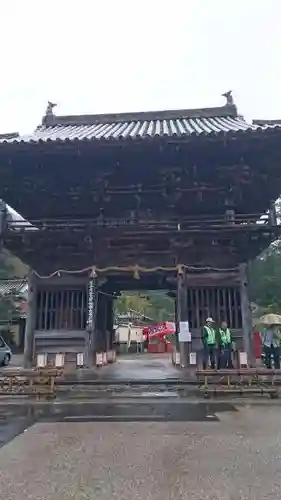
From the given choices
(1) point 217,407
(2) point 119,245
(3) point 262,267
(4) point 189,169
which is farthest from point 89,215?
(3) point 262,267

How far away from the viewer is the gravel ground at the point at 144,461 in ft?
12.3

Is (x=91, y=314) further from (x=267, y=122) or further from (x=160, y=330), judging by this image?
(x=160, y=330)

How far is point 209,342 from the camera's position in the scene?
37.6ft

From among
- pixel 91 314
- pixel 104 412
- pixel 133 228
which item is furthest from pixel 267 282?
pixel 104 412

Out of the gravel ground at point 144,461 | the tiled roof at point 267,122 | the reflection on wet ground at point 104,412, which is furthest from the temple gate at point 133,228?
the gravel ground at point 144,461

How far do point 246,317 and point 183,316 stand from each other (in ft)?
5.77

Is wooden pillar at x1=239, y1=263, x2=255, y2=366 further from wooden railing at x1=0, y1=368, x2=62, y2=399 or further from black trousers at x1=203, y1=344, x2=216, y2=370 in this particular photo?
wooden railing at x1=0, y1=368, x2=62, y2=399

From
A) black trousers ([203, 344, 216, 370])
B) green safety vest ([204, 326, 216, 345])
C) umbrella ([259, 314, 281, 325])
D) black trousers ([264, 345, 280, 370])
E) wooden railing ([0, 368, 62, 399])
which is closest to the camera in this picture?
wooden railing ([0, 368, 62, 399])

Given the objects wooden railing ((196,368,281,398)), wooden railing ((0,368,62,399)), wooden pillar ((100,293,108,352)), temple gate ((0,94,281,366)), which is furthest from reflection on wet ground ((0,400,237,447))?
wooden pillar ((100,293,108,352))

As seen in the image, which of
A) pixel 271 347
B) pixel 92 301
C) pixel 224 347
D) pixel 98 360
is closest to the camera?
pixel 224 347

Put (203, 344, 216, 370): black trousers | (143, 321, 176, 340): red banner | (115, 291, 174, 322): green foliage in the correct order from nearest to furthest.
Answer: (203, 344, 216, 370): black trousers, (143, 321, 176, 340): red banner, (115, 291, 174, 322): green foliage

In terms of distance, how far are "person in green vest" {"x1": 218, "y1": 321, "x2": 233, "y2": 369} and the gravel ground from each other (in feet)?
16.1

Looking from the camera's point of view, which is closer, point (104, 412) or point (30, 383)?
point (104, 412)

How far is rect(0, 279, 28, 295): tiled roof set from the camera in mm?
33991
